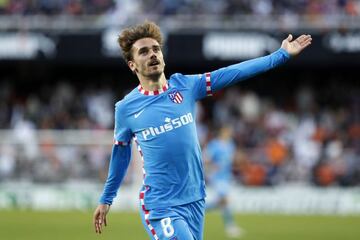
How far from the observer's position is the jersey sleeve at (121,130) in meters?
6.81

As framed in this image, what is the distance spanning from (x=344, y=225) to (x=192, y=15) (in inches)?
344

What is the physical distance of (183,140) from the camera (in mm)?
6680

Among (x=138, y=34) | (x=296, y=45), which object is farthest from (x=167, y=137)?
(x=296, y=45)

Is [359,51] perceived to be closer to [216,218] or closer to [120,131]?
[216,218]

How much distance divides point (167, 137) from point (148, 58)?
64 cm

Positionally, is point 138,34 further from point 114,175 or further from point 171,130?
point 114,175

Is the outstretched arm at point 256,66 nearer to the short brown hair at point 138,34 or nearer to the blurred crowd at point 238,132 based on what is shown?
the short brown hair at point 138,34

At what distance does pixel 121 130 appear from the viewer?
6848mm

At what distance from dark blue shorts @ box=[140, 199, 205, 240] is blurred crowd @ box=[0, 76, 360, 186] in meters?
14.4

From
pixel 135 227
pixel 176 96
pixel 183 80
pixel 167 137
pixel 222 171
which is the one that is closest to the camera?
pixel 167 137

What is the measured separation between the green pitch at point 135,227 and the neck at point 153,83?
8.35m

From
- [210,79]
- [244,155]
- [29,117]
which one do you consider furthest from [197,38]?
→ [210,79]

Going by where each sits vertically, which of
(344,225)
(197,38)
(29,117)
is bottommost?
(344,225)

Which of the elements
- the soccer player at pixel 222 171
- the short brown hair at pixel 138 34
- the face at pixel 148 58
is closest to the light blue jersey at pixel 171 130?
the face at pixel 148 58
